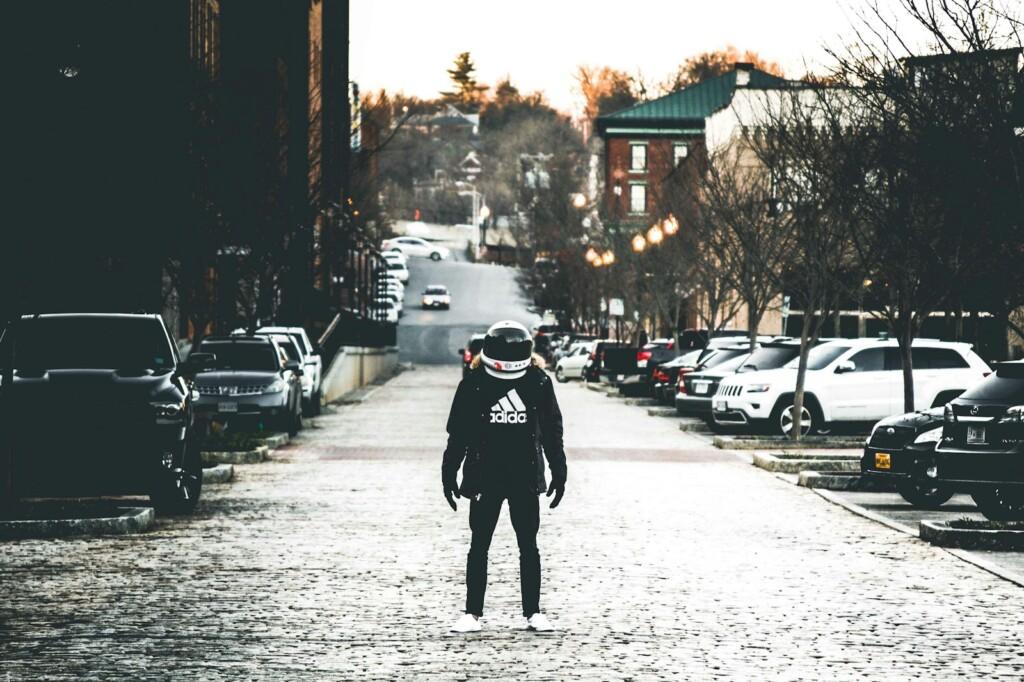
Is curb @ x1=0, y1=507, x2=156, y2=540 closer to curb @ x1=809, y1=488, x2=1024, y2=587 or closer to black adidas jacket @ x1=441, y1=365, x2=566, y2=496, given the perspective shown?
black adidas jacket @ x1=441, y1=365, x2=566, y2=496

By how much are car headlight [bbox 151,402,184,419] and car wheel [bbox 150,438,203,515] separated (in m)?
0.45

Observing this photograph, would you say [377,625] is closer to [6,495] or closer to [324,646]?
[324,646]

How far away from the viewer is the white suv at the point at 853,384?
30.5 meters

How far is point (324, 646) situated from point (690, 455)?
1767 centimetres

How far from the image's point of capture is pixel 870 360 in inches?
1209

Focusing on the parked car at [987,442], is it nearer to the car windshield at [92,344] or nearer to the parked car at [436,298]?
the car windshield at [92,344]

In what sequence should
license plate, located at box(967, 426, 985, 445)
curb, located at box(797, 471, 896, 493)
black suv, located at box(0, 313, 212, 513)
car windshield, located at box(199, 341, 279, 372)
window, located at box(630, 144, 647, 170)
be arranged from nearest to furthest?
license plate, located at box(967, 426, 985, 445) → black suv, located at box(0, 313, 212, 513) → curb, located at box(797, 471, 896, 493) → car windshield, located at box(199, 341, 279, 372) → window, located at box(630, 144, 647, 170)

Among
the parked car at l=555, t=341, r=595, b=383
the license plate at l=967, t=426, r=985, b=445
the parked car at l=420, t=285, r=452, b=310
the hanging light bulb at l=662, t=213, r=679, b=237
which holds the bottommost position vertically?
the parked car at l=555, t=341, r=595, b=383

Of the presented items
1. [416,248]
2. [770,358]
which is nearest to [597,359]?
[770,358]

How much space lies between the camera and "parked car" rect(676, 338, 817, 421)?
32094 mm

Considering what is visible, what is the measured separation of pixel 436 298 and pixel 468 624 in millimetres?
116329

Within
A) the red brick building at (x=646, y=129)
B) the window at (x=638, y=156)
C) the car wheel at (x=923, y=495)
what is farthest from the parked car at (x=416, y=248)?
the car wheel at (x=923, y=495)

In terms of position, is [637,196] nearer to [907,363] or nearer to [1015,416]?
[907,363]

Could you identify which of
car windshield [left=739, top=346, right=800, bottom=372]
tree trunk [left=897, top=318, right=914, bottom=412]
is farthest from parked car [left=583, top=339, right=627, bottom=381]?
tree trunk [left=897, top=318, right=914, bottom=412]
